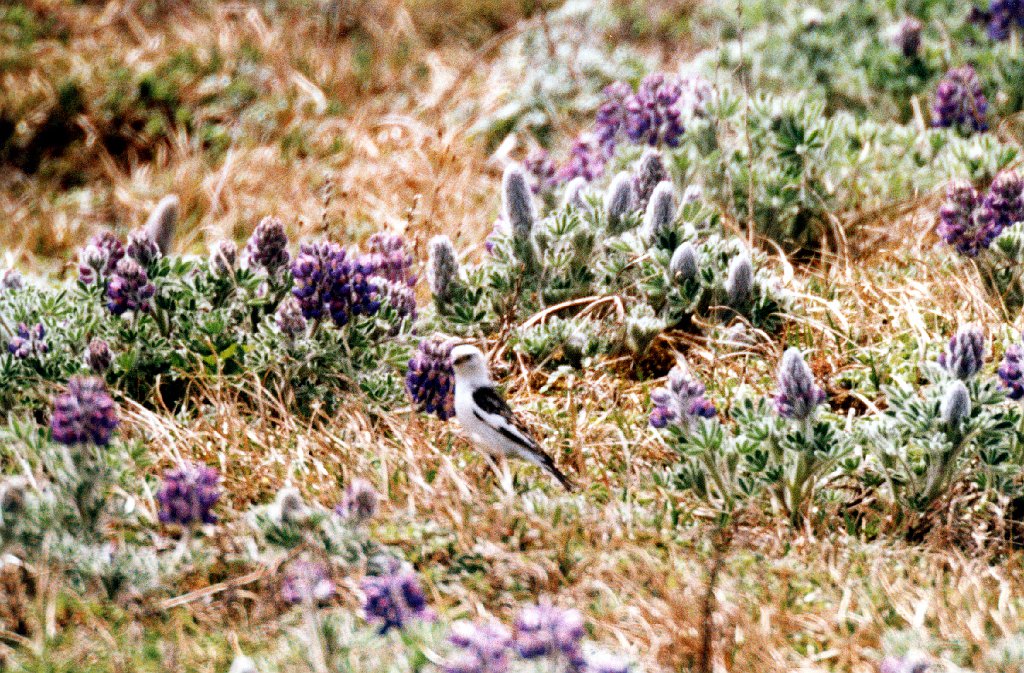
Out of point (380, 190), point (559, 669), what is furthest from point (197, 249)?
point (559, 669)

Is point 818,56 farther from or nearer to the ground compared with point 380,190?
farther from the ground

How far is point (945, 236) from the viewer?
166 inches

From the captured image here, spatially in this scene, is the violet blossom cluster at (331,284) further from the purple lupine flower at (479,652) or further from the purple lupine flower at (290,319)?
the purple lupine flower at (479,652)

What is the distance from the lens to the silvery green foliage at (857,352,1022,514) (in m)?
3.06

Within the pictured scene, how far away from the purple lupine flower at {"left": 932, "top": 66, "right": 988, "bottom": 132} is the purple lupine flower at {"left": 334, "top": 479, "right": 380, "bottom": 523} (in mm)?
3629

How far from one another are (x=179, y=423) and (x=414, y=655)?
149 cm

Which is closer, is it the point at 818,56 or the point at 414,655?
the point at 414,655

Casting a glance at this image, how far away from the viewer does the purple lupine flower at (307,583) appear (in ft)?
7.73

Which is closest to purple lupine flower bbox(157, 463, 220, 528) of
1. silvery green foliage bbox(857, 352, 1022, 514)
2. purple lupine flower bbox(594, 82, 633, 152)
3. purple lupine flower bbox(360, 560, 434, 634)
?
purple lupine flower bbox(360, 560, 434, 634)

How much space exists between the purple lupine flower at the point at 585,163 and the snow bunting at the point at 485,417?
6.50 feet

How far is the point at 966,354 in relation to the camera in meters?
3.06

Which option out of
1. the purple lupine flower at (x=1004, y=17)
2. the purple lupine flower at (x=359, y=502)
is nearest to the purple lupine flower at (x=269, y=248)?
the purple lupine flower at (x=359, y=502)

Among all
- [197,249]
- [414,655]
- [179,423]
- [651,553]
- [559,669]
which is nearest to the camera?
[559,669]

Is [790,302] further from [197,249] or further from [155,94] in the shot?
[155,94]
